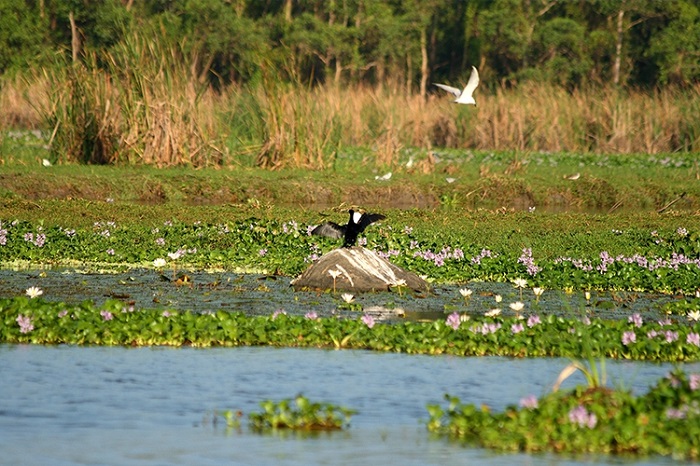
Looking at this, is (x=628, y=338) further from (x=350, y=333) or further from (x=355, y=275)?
(x=355, y=275)

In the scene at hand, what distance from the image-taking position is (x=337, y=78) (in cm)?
3231

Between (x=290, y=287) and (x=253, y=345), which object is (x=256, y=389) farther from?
(x=290, y=287)

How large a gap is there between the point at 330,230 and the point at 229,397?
17.1ft

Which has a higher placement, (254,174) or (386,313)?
(254,174)

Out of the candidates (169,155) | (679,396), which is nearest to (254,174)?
(169,155)

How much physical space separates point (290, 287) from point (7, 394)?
14.4 ft

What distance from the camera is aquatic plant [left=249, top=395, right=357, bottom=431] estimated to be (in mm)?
6883

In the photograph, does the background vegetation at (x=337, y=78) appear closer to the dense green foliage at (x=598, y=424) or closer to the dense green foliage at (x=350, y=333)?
the dense green foliage at (x=350, y=333)

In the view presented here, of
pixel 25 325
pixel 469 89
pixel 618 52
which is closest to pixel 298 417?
pixel 25 325

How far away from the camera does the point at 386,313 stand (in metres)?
10.4

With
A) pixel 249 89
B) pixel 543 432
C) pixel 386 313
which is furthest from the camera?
pixel 249 89

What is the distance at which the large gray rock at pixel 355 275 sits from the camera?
11430 mm

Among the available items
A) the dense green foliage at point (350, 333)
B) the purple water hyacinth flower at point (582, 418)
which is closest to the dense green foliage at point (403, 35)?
the dense green foliage at point (350, 333)

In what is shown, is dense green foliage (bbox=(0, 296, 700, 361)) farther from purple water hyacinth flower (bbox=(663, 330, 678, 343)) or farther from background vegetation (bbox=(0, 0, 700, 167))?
background vegetation (bbox=(0, 0, 700, 167))
